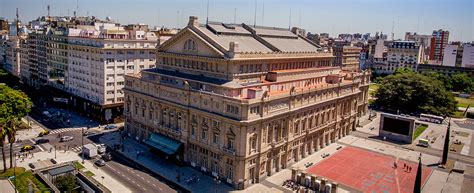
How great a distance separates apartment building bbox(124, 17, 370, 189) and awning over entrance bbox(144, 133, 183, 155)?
246 mm

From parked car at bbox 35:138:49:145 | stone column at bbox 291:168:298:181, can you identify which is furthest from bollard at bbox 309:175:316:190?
parked car at bbox 35:138:49:145

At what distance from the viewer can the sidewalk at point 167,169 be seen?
7606 cm

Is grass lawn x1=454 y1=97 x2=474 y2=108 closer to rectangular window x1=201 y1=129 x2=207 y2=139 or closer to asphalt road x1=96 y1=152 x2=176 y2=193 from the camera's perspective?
rectangular window x1=201 y1=129 x2=207 y2=139

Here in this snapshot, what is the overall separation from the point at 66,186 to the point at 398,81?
133178 millimetres

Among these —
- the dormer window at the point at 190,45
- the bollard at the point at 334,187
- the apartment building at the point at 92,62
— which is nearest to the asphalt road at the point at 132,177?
the dormer window at the point at 190,45

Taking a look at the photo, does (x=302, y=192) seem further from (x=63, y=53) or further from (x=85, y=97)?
(x=63, y=53)

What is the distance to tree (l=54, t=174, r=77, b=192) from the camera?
71950mm

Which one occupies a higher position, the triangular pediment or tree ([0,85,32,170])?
the triangular pediment

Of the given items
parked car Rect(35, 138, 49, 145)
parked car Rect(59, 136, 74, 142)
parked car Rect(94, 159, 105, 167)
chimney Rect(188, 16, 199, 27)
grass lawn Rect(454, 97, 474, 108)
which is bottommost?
parked car Rect(94, 159, 105, 167)

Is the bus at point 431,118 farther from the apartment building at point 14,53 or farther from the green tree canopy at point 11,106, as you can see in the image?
the apartment building at point 14,53

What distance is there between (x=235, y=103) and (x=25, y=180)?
45115 mm

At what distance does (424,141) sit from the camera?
11212 centimetres

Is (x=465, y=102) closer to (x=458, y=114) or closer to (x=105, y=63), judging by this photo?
(x=458, y=114)

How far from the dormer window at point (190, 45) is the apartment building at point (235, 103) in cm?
26
